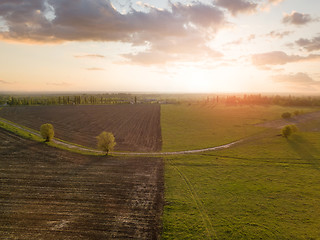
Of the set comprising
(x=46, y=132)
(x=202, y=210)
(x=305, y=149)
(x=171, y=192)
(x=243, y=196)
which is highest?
(x=46, y=132)

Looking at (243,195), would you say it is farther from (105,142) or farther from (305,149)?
(305,149)

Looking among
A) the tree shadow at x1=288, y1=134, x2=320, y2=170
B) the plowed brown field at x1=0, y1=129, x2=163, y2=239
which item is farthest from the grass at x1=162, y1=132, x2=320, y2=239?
the plowed brown field at x1=0, y1=129, x2=163, y2=239

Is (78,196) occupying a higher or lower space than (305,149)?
lower

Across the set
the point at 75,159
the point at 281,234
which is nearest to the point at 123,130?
the point at 75,159

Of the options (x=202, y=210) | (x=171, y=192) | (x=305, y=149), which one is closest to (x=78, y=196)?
(x=171, y=192)

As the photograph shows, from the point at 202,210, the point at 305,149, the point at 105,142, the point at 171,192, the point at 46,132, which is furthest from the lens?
the point at 46,132

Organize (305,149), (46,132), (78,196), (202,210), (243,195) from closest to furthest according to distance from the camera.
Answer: (202,210)
(78,196)
(243,195)
(305,149)
(46,132)

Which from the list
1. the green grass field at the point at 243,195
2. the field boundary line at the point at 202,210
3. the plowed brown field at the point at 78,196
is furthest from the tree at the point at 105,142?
the field boundary line at the point at 202,210
